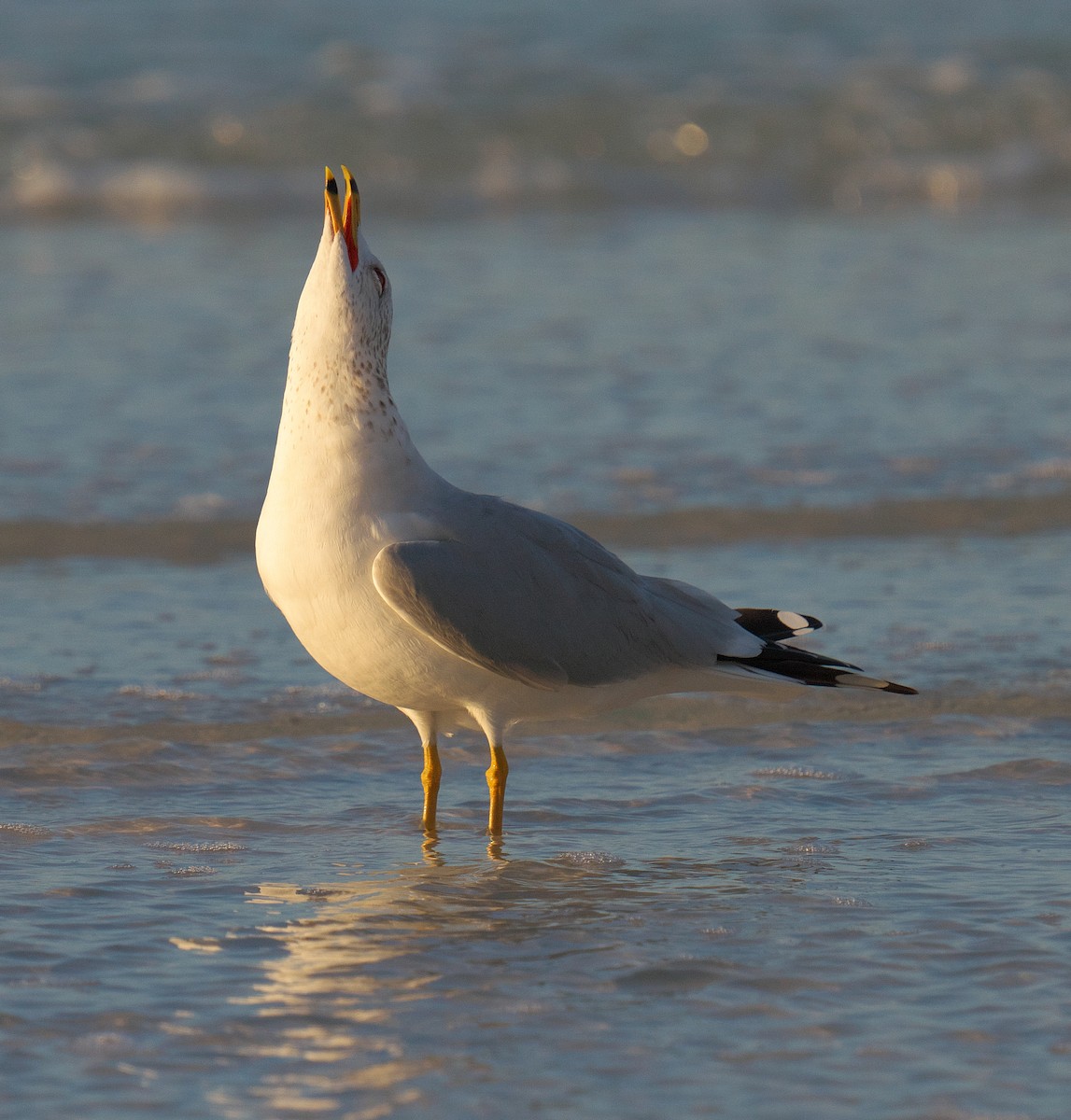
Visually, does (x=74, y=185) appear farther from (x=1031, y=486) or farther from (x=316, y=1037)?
(x=316, y=1037)

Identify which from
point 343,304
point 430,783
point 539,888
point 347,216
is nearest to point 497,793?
point 430,783

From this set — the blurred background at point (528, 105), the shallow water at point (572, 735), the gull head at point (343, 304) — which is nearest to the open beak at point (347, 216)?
the gull head at point (343, 304)

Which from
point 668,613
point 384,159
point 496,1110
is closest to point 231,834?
point 668,613

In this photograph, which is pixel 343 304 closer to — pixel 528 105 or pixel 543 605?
pixel 543 605

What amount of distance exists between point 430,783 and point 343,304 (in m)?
1.10

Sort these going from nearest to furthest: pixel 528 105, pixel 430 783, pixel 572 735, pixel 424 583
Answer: pixel 424 583 < pixel 430 783 < pixel 572 735 < pixel 528 105

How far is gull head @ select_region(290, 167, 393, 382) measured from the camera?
13.3ft

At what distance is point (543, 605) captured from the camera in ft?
13.7

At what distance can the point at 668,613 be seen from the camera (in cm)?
441

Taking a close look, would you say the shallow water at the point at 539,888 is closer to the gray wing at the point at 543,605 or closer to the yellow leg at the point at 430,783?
the yellow leg at the point at 430,783

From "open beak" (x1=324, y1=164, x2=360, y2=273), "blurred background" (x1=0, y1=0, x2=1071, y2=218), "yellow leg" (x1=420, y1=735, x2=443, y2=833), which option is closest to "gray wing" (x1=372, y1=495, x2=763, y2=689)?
"yellow leg" (x1=420, y1=735, x2=443, y2=833)

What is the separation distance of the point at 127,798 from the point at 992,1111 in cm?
237

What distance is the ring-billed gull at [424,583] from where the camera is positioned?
3953 millimetres

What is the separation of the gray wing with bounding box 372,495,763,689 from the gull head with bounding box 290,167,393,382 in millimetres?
414
